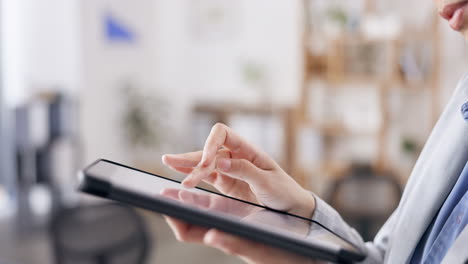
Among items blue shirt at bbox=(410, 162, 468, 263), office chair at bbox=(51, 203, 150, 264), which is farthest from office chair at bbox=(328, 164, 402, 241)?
blue shirt at bbox=(410, 162, 468, 263)

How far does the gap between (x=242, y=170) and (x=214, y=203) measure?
0.34ft

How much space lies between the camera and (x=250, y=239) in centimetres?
47

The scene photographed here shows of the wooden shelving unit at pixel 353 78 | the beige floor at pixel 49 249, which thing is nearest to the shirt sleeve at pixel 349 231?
the beige floor at pixel 49 249

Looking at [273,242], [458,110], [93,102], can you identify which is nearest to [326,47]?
[93,102]

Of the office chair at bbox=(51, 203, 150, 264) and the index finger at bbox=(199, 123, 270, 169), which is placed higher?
the index finger at bbox=(199, 123, 270, 169)

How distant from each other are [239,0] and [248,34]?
0.96 ft

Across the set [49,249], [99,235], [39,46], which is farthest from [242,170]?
[39,46]

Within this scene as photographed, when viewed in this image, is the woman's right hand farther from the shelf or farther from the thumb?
the shelf

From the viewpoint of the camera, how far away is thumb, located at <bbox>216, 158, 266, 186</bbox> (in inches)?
24.1

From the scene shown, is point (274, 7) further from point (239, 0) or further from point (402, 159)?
point (402, 159)

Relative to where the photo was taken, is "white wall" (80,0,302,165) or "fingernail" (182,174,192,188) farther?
"white wall" (80,0,302,165)

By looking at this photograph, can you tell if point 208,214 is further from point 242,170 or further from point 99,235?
point 99,235

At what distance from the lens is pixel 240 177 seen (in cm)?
64

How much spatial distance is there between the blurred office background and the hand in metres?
2.17
